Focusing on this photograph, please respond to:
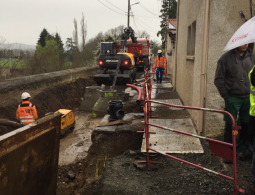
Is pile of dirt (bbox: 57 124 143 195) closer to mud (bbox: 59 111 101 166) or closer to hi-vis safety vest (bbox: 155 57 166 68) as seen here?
mud (bbox: 59 111 101 166)

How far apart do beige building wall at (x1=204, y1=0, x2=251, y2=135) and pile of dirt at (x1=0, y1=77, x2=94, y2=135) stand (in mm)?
5621

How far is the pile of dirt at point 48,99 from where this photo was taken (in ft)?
29.5

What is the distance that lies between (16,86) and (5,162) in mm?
9291

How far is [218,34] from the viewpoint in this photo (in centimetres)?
500

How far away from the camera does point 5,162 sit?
2.36 metres

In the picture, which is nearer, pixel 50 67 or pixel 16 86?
pixel 16 86

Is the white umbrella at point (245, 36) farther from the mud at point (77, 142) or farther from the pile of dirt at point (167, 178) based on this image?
the mud at point (77, 142)

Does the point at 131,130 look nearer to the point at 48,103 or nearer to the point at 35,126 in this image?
the point at 35,126

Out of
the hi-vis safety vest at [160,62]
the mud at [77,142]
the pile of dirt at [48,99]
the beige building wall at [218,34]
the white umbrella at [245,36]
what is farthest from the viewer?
the hi-vis safety vest at [160,62]

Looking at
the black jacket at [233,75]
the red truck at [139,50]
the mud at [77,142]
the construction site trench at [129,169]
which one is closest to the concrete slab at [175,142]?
the construction site trench at [129,169]

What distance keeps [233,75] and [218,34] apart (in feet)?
4.09

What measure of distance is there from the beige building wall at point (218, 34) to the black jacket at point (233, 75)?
3.22 ft

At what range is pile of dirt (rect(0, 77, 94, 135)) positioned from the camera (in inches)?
353

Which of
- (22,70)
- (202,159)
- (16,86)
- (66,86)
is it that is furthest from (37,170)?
(22,70)
